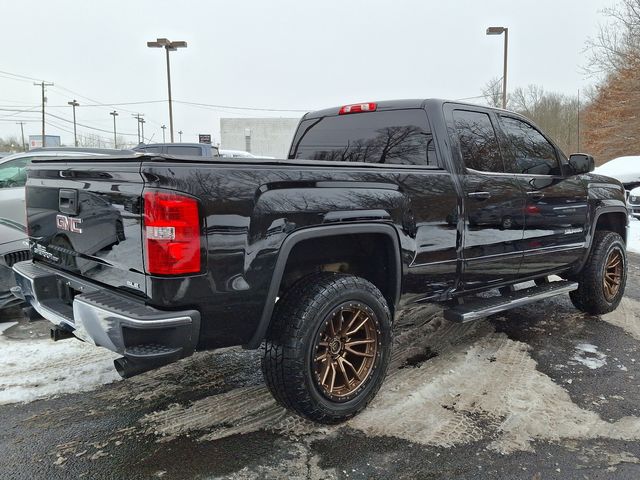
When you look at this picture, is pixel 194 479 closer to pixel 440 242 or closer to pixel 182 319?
pixel 182 319

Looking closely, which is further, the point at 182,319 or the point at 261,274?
the point at 261,274

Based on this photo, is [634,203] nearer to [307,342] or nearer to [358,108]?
[358,108]

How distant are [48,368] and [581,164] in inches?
183

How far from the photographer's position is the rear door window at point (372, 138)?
3646mm

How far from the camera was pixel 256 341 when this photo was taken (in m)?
2.61

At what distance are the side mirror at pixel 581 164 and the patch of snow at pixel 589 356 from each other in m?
1.52

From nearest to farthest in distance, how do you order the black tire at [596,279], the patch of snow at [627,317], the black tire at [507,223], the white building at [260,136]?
the black tire at [507,223]
the patch of snow at [627,317]
the black tire at [596,279]
the white building at [260,136]

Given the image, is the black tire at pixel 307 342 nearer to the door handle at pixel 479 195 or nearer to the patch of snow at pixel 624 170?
the door handle at pixel 479 195

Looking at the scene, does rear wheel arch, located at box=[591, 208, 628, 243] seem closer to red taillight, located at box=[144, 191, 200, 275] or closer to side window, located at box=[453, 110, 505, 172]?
side window, located at box=[453, 110, 505, 172]

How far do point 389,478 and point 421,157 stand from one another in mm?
2155

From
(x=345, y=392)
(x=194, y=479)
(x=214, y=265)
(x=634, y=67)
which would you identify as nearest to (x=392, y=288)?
(x=345, y=392)

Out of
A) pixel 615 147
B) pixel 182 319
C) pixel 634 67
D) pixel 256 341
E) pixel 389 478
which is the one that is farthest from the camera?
pixel 615 147

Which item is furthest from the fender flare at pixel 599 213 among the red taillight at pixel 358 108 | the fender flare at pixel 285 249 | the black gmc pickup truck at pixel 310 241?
the fender flare at pixel 285 249

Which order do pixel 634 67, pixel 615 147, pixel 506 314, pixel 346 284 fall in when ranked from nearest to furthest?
pixel 346 284 < pixel 506 314 < pixel 634 67 < pixel 615 147
